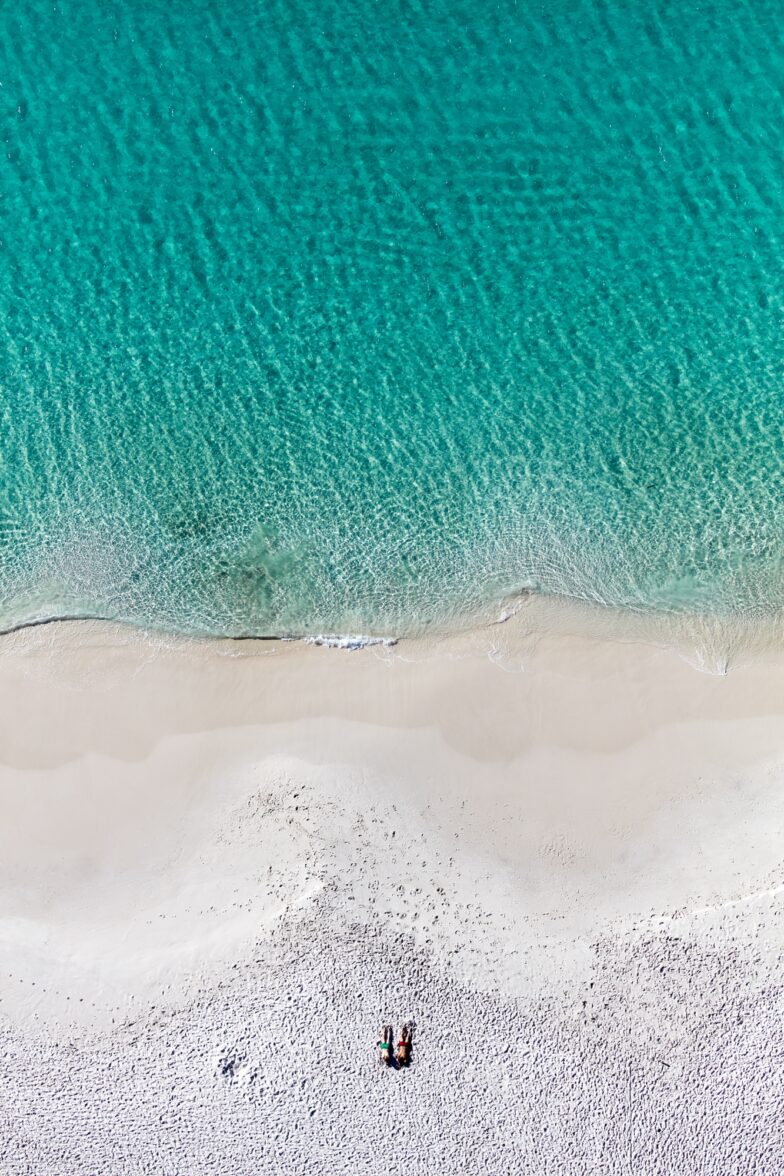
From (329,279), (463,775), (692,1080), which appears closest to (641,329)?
(329,279)

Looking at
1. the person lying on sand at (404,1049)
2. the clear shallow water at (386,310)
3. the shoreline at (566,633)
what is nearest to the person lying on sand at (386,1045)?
the person lying on sand at (404,1049)

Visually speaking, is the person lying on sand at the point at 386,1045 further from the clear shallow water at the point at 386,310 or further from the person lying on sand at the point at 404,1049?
the clear shallow water at the point at 386,310

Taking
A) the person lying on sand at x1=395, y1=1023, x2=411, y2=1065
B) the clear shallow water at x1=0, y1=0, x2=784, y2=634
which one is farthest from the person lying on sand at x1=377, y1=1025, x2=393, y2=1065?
the clear shallow water at x1=0, y1=0, x2=784, y2=634

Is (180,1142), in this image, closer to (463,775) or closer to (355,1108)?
(355,1108)

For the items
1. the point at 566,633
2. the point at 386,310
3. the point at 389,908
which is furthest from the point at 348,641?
the point at 386,310

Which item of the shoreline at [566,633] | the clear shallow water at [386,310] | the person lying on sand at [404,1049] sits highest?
the clear shallow water at [386,310]
